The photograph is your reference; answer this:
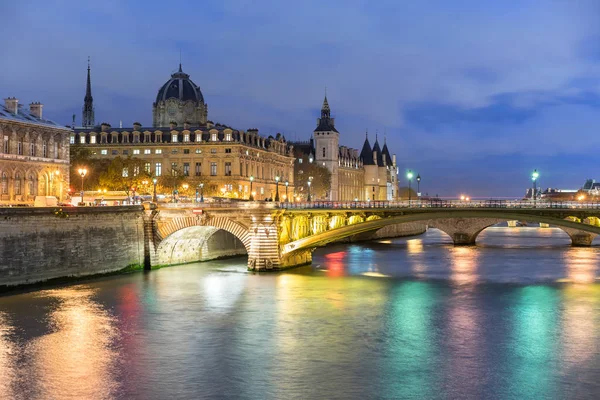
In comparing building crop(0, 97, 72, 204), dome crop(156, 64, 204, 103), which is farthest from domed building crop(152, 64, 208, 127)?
building crop(0, 97, 72, 204)

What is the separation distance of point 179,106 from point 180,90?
274 centimetres

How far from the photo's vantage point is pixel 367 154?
18700cm

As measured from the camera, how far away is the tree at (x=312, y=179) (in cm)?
14100

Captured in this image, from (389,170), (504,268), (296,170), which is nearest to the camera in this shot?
(504,268)

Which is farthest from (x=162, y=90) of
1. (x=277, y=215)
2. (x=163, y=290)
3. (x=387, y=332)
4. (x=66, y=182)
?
(x=387, y=332)

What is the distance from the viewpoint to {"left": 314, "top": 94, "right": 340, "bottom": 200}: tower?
509 feet

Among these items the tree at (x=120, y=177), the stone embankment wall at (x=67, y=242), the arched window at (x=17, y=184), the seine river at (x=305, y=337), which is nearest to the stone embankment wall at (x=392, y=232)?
the tree at (x=120, y=177)

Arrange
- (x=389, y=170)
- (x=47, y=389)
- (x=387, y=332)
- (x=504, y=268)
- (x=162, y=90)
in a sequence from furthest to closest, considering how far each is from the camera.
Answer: (x=389, y=170) → (x=162, y=90) → (x=504, y=268) → (x=387, y=332) → (x=47, y=389)

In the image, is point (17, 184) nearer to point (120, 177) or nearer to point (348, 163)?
point (120, 177)

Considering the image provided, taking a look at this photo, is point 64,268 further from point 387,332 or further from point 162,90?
point 162,90

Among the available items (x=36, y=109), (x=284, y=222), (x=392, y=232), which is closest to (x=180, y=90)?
(x=392, y=232)

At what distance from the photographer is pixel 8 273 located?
148 ft

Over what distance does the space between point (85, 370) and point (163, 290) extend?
717 inches

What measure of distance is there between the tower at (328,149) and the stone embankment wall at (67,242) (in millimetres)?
98421
